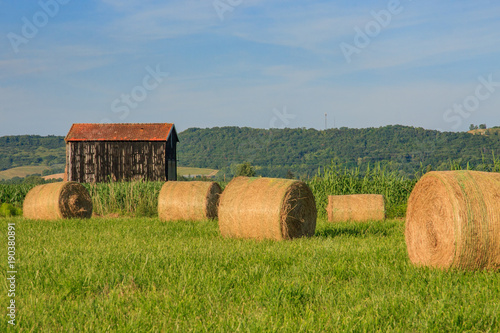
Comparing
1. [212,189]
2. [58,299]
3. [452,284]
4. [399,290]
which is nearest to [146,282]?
[58,299]

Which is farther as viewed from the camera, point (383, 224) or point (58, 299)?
point (383, 224)

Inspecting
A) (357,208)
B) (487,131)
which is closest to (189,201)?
(357,208)

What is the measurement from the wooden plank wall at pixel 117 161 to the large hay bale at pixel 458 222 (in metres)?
34.1

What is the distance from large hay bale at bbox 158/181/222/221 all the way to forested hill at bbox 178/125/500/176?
53.0 meters

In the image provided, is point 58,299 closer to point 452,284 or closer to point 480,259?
point 452,284

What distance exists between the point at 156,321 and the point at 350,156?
86924mm

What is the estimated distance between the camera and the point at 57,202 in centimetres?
1706

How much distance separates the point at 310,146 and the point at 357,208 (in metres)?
88.6

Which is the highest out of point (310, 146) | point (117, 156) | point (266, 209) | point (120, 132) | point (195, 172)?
point (310, 146)

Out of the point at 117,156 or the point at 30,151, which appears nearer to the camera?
the point at 117,156

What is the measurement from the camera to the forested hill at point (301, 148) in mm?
82062

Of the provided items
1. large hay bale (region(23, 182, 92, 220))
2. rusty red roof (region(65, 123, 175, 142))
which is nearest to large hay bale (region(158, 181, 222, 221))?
large hay bale (region(23, 182, 92, 220))

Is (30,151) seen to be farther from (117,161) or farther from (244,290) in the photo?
(244,290)

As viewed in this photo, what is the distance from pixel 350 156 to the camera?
90125mm
